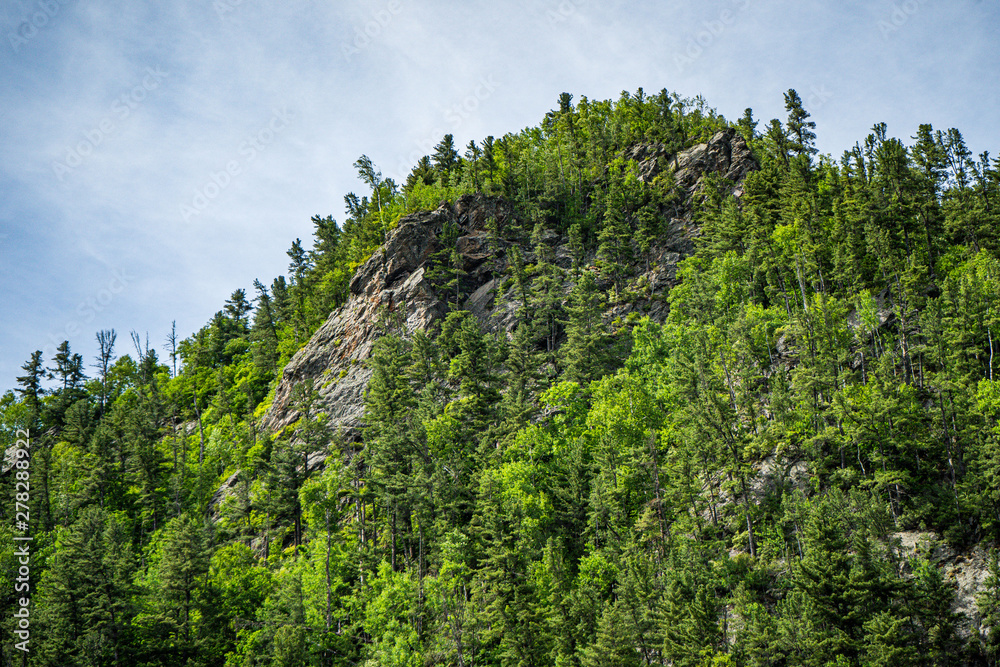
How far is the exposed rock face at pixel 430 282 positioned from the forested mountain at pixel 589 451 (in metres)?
0.42

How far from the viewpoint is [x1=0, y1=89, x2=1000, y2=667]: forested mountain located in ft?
123

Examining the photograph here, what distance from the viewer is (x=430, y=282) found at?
256ft

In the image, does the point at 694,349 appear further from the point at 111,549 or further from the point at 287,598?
the point at 111,549

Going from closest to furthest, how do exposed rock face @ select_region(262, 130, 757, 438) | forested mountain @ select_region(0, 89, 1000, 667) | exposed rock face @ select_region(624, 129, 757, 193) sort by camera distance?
forested mountain @ select_region(0, 89, 1000, 667) < exposed rock face @ select_region(262, 130, 757, 438) < exposed rock face @ select_region(624, 129, 757, 193)

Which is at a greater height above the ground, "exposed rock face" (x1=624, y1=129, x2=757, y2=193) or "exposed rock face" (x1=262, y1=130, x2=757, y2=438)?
"exposed rock face" (x1=624, y1=129, x2=757, y2=193)

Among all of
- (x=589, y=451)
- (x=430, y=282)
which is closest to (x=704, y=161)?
(x=430, y=282)

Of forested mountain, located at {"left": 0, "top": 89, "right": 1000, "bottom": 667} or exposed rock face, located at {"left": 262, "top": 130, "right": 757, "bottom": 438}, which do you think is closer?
forested mountain, located at {"left": 0, "top": 89, "right": 1000, "bottom": 667}

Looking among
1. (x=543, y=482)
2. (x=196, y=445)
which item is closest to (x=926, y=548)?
(x=543, y=482)

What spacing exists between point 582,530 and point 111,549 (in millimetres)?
34439

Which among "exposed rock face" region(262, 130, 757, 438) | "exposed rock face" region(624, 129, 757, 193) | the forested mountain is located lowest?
the forested mountain

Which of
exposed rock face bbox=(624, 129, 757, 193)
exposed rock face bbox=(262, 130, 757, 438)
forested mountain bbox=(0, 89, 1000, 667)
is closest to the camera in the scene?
forested mountain bbox=(0, 89, 1000, 667)

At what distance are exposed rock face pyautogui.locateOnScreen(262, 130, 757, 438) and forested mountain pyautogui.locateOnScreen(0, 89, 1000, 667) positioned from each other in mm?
424

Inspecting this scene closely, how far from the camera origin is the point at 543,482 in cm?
5038

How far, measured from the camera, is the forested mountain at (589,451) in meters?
37.4
